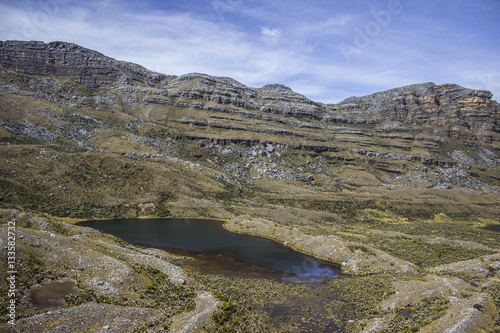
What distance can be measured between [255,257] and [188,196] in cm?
4388

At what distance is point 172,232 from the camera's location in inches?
2414

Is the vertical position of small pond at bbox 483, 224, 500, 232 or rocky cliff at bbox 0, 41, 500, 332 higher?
rocky cliff at bbox 0, 41, 500, 332

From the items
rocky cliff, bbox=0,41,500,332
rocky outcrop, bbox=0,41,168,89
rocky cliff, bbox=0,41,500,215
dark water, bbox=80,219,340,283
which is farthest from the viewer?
rocky outcrop, bbox=0,41,168,89

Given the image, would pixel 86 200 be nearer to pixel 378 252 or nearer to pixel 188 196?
pixel 188 196

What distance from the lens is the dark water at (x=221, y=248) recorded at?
1647 inches

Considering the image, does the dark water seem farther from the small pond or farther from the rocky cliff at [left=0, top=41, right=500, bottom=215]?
the small pond

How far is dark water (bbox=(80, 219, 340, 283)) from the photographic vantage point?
4184 cm

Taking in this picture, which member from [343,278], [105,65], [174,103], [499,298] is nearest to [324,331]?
[343,278]

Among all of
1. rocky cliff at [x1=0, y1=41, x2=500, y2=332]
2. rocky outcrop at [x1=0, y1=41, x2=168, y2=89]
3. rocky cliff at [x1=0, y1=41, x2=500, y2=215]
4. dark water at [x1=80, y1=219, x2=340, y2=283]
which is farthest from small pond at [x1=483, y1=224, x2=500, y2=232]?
rocky outcrop at [x1=0, y1=41, x2=168, y2=89]

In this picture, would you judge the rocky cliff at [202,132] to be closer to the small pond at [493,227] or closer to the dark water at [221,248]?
the dark water at [221,248]

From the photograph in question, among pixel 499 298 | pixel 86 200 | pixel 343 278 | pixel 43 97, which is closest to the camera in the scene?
pixel 499 298

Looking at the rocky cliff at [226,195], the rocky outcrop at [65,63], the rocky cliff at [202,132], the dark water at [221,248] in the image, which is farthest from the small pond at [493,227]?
the rocky outcrop at [65,63]

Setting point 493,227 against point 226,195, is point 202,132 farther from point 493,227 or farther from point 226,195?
point 493,227

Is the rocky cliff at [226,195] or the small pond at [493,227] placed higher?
the rocky cliff at [226,195]
